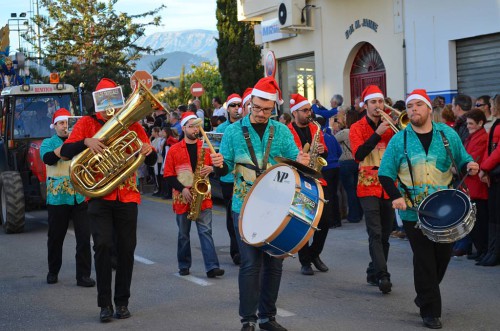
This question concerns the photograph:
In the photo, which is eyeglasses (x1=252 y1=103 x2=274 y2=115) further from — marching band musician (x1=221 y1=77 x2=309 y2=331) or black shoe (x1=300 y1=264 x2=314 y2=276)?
black shoe (x1=300 y1=264 x2=314 y2=276)

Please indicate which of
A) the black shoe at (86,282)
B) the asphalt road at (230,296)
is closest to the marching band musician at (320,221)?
the asphalt road at (230,296)

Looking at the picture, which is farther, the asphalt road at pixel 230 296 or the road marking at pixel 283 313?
the road marking at pixel 283 313

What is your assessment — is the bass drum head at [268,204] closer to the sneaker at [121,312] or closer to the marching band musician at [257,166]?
the marching band musician at [257,166]

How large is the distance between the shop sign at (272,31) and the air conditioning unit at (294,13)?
41.3 inches

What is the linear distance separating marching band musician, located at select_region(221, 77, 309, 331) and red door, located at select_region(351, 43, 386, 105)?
14280mm

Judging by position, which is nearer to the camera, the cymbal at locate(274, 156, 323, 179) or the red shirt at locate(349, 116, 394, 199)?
the cymbal at locate(274, 156, 323, 179)

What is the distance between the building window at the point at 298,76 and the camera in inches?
983

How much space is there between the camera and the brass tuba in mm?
7844

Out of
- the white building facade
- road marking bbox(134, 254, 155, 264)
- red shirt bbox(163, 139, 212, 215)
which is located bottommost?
road marking bbox(134, 254, 155, 264)

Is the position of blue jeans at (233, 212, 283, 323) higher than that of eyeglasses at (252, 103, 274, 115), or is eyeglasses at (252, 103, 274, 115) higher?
eyeglasses at (252, 103, 274, 115)

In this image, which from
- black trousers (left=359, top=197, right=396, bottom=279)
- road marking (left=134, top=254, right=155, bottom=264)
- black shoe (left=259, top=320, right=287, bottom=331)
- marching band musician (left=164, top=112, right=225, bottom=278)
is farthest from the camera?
road marking (left=134, top=254, right=155, bottom=264)

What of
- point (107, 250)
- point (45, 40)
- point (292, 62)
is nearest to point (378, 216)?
point (107, 250)

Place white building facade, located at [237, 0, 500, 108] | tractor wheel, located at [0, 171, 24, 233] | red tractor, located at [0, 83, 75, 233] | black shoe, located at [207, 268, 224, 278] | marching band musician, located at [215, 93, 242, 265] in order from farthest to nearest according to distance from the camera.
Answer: white building facade, located at [237, 0, 500, 108], red tractor, located at [0, 83, 75, 233], tractor wheel, located at [0, 171, 24, 233], marching band musician, located at [215, 93, 242, 265], black shoe, located at [207, 268, 224, 278]

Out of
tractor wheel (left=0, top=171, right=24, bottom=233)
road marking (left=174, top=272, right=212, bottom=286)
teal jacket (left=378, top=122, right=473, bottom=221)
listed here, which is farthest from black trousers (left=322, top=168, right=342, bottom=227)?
teal jacket (left=378, top=122, right=473, bottom=221)
